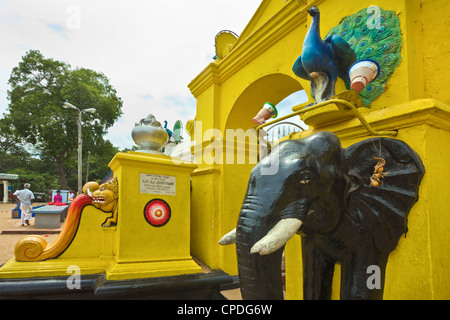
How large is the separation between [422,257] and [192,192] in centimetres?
435

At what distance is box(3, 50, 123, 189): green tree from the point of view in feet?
66.8

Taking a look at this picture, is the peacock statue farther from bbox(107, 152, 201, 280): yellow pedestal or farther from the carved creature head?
the carved creature head

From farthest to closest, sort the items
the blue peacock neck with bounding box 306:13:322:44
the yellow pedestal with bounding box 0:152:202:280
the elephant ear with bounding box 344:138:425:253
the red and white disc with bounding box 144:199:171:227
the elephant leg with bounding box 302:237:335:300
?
1. the red and white disc with bounding box 144:199:171:227
2. the yellow pedestal with bounding box 0:152:202:280
3. the blue peacock neck with bounding box 306:13:322:44
4. the elephant leg with bounding box 302:237:335:300
5. the elephant ear with bounding box 344:138:425:253

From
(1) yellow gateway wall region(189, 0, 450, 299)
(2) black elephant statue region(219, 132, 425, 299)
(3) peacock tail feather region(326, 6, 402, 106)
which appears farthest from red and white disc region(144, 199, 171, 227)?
(3) peacock tail feather region(326, 6, 402, 106)

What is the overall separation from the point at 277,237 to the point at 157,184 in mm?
3244

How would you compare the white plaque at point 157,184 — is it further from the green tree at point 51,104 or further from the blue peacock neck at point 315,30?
the green tree at point 51,104

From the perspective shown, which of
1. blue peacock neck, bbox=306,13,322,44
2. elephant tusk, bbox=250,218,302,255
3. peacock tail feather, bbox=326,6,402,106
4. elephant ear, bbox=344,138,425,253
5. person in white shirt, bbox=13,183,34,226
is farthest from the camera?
person in white shirt, bbox=13,183,34,226

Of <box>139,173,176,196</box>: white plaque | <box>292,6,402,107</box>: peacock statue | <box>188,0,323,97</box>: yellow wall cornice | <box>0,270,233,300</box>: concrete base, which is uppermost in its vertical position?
<box>188,0,323,97</box>: yellow wall cornice

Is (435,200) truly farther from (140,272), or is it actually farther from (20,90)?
(20,90)

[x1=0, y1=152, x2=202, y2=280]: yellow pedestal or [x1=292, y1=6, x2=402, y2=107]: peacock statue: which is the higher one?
[x1=292, y1=6, x2=402, y2=107]: peacock statue

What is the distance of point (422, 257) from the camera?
5.66 feet

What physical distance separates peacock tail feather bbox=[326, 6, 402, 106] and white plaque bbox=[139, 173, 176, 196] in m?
3.03

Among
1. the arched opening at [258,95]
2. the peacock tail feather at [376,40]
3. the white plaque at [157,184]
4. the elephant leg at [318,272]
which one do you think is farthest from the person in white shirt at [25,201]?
the peacock tail feather at [376,40]

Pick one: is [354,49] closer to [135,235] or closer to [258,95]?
[258,95]
